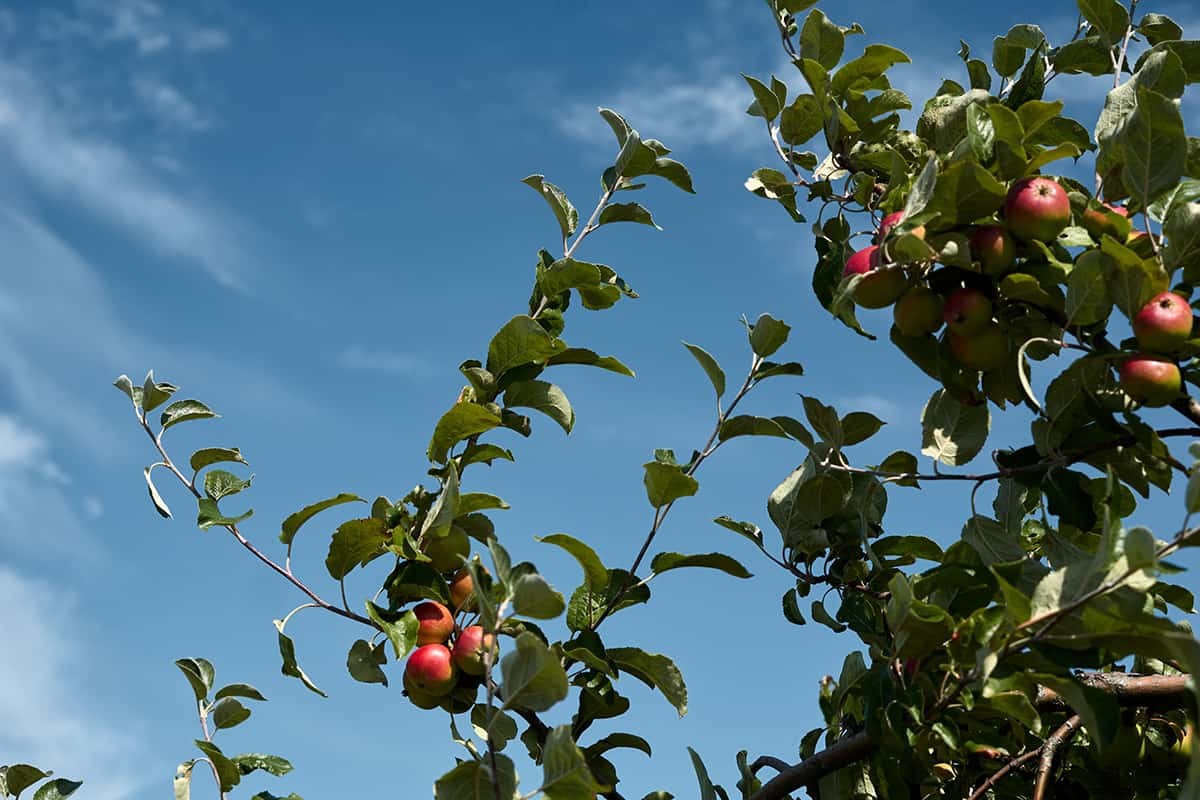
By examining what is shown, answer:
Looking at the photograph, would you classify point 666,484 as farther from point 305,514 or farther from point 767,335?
point 305,514

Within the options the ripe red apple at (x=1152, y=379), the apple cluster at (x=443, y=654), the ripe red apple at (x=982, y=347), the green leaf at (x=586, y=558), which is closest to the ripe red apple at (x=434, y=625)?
the apple cluster at (x=443, y=654)

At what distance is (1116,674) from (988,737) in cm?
59

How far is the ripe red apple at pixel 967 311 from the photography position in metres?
2.08

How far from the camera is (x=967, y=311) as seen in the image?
2.08 metres

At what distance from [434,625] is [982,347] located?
3.94ft

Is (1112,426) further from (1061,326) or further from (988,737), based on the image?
(988,737)

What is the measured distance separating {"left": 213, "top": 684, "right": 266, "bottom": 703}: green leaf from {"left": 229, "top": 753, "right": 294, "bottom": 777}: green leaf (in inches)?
5.0

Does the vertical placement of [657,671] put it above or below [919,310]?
below

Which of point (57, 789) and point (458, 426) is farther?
point (57, 789)

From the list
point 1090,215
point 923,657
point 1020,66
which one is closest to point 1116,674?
point 923,657

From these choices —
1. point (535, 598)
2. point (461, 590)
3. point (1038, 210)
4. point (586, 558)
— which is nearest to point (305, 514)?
point (461, 590)

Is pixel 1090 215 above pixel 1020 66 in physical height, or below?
below

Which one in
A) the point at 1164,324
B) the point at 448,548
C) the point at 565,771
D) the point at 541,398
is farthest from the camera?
the point at 541,398

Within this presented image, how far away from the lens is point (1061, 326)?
84.1 inches
